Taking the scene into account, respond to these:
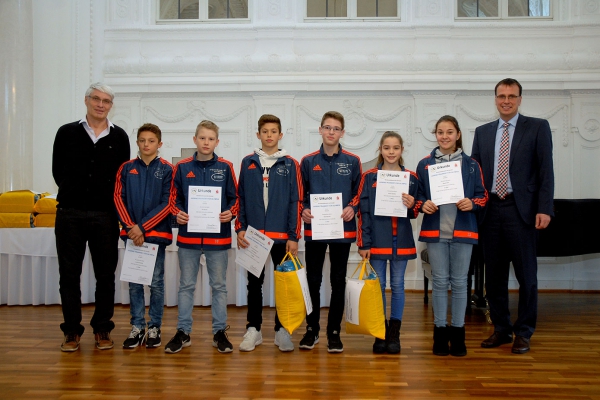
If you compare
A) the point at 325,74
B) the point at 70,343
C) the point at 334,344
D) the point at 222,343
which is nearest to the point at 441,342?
the point at 334,344

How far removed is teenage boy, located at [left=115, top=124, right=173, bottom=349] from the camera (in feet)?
11.5

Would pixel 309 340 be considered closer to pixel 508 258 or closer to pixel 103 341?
pixel 103 341

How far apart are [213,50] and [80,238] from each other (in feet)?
12.8

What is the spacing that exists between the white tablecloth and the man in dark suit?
1789 millimetres

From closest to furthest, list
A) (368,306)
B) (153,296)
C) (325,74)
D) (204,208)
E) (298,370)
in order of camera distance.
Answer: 1. (298,370)
2. (368,306)
3. (204,208)
4. (153,296)
5. (325,74)

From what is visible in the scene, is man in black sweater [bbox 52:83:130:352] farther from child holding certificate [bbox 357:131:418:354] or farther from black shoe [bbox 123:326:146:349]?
child holding certificate [bbox 357:131:418:354]

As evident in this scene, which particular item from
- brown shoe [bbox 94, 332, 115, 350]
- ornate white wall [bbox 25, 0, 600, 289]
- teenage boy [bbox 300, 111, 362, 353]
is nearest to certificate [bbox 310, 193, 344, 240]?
teenage boy [bbox 300, 111, 362, 353]

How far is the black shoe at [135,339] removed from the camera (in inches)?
141

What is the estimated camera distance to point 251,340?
3.56 meters

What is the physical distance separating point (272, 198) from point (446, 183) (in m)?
1.12

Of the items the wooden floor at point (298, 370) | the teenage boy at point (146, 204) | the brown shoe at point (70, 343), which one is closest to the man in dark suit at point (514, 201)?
the wooden floor at point (298, 370)

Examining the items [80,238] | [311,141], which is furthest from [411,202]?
[311,141]

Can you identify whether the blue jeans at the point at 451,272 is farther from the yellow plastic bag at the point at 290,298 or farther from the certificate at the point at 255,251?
the certificate at the point at 255,251

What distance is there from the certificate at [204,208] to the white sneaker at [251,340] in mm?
740
